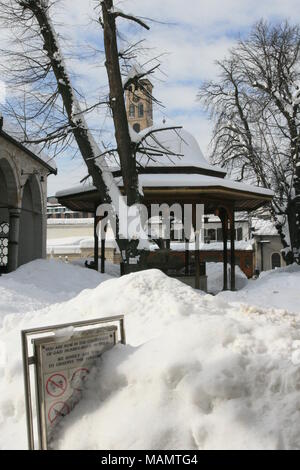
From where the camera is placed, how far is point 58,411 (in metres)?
2.82

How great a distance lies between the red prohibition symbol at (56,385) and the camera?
109 inches

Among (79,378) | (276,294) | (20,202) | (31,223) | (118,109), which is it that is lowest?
(276,294)

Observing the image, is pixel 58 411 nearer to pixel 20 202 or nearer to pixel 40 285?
pixel 40 285

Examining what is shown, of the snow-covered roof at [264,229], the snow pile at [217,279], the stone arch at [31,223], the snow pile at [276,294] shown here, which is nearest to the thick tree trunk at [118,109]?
the snow pile at [276,294]

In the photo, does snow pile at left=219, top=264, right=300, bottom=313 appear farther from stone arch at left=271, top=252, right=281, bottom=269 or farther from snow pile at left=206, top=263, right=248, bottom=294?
stone arch at left=271, top=252, right=281, bottom=269

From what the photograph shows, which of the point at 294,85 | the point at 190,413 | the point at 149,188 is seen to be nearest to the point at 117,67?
the point at 149,188

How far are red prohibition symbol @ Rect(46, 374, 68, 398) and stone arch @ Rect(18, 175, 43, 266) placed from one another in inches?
506

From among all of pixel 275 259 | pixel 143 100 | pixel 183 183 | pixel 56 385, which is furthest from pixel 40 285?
pixel 275 259

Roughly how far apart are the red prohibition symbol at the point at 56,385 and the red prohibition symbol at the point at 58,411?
61 mm

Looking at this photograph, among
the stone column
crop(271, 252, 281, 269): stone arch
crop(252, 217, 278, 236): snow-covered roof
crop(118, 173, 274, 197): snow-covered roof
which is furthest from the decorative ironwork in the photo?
crop(271, 252, 281, 269): stone arch

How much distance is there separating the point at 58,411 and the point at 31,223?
13.8 meters

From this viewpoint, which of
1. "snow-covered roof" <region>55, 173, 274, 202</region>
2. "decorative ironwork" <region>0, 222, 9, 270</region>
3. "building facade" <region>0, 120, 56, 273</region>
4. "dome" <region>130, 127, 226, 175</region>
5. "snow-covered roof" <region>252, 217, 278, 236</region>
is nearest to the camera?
"snow-covered roof" <region>55, 173, 274, 202</region>

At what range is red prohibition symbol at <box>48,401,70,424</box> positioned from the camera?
2766 mm
